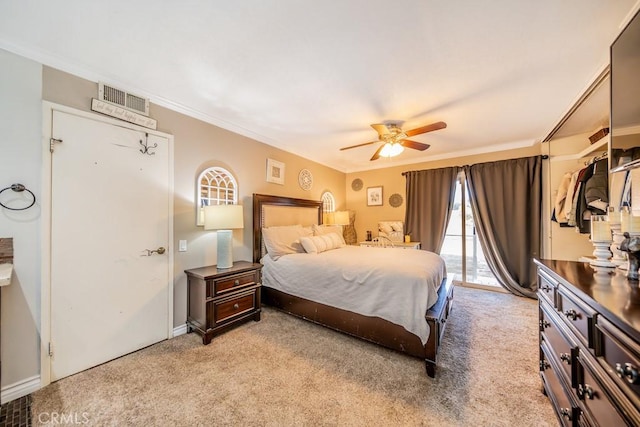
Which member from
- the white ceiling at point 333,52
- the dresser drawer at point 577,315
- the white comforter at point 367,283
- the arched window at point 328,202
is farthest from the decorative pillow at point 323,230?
the dresser drawer at point 577,315

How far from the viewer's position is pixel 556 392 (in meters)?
1.42

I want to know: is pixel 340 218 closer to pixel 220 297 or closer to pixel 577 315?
pixel 220 297

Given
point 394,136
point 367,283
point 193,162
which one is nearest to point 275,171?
point 193,162

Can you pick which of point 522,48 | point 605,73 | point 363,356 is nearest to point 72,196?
point 363,356

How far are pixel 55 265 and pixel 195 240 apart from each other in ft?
3.71

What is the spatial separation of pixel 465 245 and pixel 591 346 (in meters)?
3.88

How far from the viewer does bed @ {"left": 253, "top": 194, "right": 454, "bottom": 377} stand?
6.79ft

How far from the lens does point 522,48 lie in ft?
5.93

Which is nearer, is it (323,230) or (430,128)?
(430,128)

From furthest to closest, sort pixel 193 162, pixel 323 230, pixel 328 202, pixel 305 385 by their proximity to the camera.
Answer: pixel 328 202 → pixel 323 230 → pixel 193 162 → pixel 305 385

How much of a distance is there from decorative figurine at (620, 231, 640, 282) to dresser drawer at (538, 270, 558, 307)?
29cm

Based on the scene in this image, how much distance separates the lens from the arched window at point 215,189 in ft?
9.43

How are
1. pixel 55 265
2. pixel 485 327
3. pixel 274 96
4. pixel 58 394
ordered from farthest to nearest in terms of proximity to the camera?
pixel 485 327
pixel 274 96
pixel 55 265
pixel 58 394

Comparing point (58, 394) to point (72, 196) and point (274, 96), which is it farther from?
point (274, 96)
